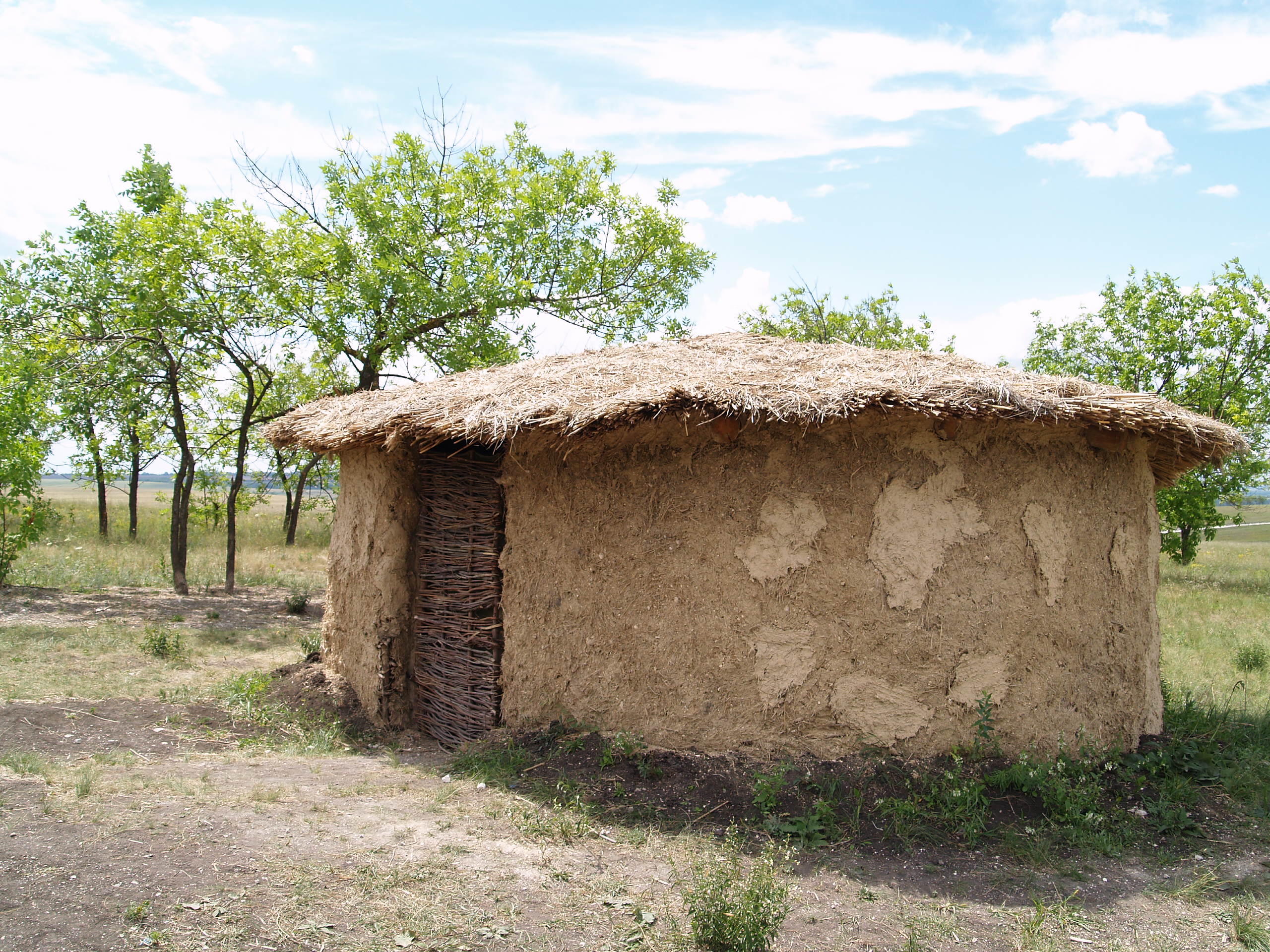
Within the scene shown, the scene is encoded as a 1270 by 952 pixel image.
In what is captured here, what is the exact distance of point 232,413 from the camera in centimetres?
1758

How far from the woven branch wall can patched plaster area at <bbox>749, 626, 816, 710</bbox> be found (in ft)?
5.96

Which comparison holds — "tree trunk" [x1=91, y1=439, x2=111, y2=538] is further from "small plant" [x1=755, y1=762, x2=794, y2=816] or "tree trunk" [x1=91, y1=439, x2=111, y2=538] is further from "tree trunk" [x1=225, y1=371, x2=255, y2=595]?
"small plant" [x1=755, y1=762, x2=794, y2=816]

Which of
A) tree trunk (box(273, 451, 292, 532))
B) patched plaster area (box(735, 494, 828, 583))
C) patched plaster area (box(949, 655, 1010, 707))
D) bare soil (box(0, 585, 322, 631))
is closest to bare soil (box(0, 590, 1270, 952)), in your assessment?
patched plaster area (box(949, 655, 1010, 707))

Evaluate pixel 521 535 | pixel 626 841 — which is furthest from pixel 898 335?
pixel 626 841

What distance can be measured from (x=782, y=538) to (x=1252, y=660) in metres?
6.49

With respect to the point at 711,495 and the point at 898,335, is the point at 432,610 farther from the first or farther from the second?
the point at 898,335

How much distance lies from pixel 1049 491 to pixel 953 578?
0.81 meters

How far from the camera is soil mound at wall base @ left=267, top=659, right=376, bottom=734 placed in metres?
6.23

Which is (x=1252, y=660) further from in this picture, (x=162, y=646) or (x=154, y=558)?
(x=154, y=558)

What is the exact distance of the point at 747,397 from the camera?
436 cm

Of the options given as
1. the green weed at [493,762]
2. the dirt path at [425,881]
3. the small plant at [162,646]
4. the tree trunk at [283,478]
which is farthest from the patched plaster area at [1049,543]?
the tree trunk at [283,478]

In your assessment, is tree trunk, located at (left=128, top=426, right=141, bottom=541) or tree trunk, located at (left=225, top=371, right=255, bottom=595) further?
tree trunk, located at (left=128, top=426, right=141, bottom=541)

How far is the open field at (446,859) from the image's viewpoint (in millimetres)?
3213

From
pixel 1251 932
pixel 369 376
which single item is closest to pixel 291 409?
pixel 369 376
